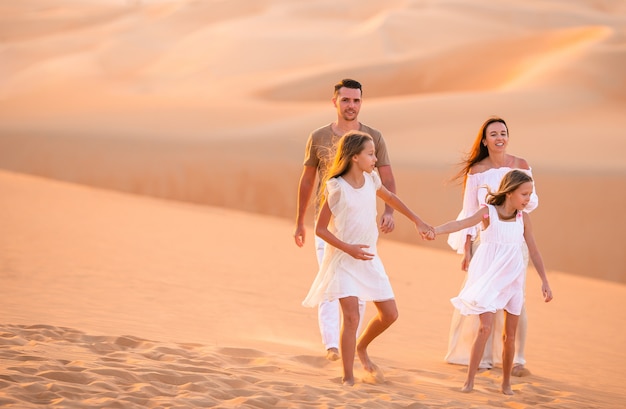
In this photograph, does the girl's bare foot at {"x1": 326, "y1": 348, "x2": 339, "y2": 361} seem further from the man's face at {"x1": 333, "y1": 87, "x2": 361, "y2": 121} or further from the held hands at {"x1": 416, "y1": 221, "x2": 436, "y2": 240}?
the man's face at {"x1": 333, "y1": 87, "x2": 361, "y2": 121}

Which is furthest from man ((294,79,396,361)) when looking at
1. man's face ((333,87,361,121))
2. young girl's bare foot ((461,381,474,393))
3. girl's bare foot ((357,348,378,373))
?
young girl's bare foot ((461,381,474,393))

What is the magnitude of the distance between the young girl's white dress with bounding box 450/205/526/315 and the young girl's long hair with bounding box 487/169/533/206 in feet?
0.20

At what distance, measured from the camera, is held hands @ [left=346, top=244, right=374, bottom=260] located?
→ 602 cm

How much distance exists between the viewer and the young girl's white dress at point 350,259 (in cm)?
612

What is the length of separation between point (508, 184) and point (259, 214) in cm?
1579

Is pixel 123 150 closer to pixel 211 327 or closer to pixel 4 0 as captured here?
pixel 211 327

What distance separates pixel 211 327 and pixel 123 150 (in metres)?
17.6

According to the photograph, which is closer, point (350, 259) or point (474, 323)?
point (350, 259)

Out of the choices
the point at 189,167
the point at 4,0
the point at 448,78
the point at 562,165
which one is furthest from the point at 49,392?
the point at 4,0

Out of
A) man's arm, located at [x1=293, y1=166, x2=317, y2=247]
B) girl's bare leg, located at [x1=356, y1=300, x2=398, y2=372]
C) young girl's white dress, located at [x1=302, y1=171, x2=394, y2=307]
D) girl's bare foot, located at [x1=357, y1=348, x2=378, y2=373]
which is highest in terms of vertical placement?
man's arm, located at [x1=293, y1=166, x2=317, y2=247]

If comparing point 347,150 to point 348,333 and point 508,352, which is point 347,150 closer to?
point 348,333

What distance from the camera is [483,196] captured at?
7.11 meters

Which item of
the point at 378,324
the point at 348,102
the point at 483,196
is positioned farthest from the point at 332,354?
the point at 348,102

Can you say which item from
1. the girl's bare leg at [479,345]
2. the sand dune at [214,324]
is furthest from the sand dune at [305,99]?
the girl's bare leg at [479,345]
